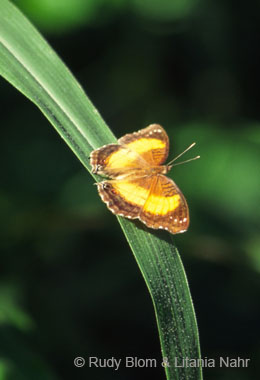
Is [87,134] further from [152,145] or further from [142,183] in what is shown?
[152,145]

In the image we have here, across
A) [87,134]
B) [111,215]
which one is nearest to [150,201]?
[87,134]

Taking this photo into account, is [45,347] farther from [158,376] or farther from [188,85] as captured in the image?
[188,85]

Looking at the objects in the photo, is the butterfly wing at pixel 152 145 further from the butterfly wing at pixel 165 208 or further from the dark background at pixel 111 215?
the dark background at pixel 111 215

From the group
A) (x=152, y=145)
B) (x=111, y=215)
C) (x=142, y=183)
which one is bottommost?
(x=142, y=183)

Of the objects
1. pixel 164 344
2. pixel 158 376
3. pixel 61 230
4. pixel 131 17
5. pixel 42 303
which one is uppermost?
pixel 131 17

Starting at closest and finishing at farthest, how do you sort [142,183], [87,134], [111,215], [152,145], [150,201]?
[87,134], [150,201], [142,183], [152,145], [111,215]

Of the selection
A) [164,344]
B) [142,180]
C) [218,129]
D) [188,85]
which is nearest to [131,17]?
[188,85]
